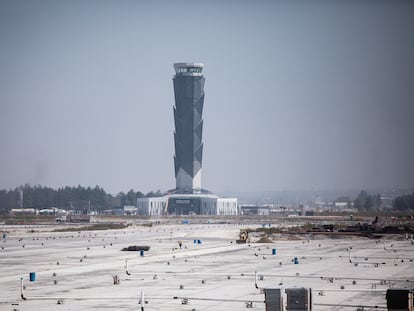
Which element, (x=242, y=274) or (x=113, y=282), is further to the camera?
(x=242, y=274)

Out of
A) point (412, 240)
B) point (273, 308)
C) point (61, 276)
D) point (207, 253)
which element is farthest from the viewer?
point (412, 240)

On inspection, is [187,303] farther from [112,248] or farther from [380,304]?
[112,248]

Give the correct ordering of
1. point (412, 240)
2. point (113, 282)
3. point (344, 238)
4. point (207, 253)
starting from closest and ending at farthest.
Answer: point (113, 282) → point (207, 253) → point (412, 240) → point (344, 238)

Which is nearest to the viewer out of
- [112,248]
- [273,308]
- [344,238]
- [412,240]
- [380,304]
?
[273,308]

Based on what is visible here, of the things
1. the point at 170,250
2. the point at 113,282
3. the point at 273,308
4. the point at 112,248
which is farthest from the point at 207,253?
the point at 273,308

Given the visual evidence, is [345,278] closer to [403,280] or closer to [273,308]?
[403,280]

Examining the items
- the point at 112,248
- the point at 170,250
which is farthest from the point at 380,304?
the point at 112,248
